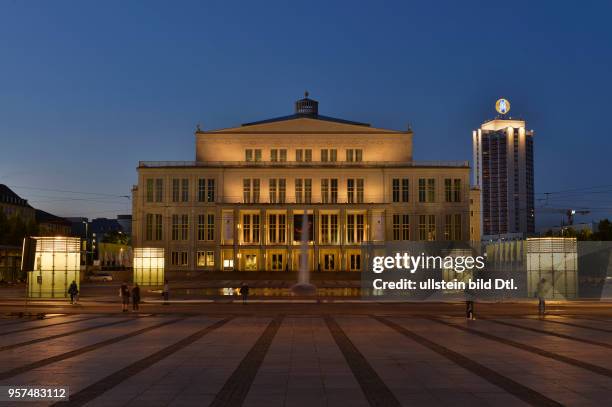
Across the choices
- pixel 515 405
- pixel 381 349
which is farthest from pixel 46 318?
pixel 515 405

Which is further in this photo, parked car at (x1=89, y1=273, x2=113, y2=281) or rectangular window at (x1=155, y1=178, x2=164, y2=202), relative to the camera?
rectangular window at (x1=155, y1=178, x2=164, y2=202)

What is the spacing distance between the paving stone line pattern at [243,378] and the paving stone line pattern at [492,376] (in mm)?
4936

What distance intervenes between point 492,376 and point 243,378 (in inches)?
215

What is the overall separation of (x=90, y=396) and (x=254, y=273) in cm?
7462

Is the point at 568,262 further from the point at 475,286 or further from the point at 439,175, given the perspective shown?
the point at 439,175

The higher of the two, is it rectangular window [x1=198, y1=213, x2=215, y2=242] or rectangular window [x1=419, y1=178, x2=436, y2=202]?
rectangular window [x1=419, y1=178, x2=436, y2=202]

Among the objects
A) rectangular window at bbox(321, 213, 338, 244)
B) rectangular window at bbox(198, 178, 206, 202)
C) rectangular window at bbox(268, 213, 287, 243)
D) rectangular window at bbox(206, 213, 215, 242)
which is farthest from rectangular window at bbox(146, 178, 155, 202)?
rectangular window at bbox(321, 213, 338, 244)

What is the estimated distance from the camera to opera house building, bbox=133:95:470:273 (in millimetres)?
98500

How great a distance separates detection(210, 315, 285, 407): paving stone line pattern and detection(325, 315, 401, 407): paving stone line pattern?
2.27 metres

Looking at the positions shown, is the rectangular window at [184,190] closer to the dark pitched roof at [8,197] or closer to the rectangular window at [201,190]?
the rectangular window at [201,190]

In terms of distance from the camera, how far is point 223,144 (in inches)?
4097

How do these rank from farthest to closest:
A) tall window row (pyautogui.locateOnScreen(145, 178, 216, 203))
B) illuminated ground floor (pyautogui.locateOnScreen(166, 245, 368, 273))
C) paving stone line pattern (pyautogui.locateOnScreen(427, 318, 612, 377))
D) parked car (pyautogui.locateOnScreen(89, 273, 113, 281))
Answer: tall window row (pyautogui.locateOnScreen(145, 178, 216, 203))
illuminated ground floor (pyautogui.locateOnScreen(166, 245, 368, 273))
parked car (pyautogui.locateOnScreen(89, 273, 113, 281))
paving stone line pattern (pyautogui.locateOnScreen(427, 318, 612, 377))

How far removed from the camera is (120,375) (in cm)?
1540

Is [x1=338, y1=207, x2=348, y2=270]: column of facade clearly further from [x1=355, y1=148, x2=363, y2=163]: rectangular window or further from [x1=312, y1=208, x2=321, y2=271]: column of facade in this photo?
[x1=355, y1=148, x2=363, y2=163]: rectangular window
